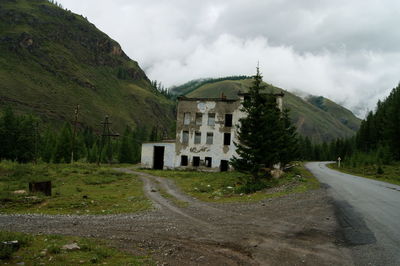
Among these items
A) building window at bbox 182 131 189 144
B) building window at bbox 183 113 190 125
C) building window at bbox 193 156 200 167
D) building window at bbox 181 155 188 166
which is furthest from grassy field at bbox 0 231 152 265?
building window at bbox 183 113 190 125

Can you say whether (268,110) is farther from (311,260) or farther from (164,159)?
(164,159)

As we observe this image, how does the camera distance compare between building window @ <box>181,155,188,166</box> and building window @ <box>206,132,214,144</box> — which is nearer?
building window @ <box>206,132,214,144</box>

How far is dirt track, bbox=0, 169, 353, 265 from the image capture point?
8.36m

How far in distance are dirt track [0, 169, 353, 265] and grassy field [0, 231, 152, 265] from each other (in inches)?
28.3

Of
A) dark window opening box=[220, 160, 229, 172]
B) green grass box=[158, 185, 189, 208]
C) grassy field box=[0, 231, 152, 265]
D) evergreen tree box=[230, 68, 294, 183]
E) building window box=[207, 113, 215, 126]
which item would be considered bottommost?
green grass box=[158, 185, 189, 208]

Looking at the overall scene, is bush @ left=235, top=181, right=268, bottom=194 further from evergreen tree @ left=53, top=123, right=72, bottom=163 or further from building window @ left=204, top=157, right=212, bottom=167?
evergreen tree @ left=53, top=123, right=72, bottom=163

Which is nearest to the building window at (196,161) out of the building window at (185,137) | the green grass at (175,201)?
the building window at (185,137)

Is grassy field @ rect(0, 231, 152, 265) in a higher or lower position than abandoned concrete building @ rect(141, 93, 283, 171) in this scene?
lower

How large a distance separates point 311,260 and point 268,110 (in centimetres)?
1814

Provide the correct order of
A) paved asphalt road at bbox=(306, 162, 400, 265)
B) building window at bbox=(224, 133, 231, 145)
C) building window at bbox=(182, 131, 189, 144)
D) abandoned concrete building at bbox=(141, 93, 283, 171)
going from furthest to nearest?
building window at bbox=(182, 131, 189, 144) → building window at bbox=(224, 133, 231, 145) → abandoned concrete building at bbox=(141, 93, 283, 171) → paved asphalt road at bbox=(306, 162, 400, 265)

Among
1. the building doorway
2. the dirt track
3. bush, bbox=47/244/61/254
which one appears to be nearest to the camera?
the dirt track

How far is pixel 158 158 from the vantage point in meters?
53.6

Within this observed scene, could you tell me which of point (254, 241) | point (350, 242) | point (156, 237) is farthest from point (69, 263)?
point (350, 242)

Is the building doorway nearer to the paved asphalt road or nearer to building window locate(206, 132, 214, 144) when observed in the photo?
building window locate(206, 132, 214, 144)
